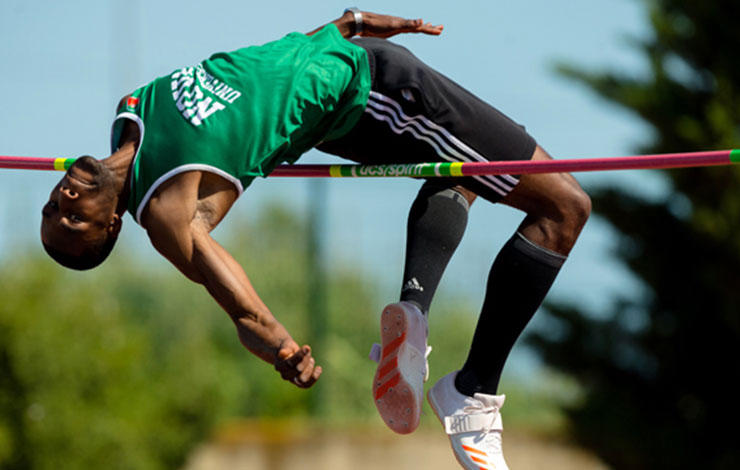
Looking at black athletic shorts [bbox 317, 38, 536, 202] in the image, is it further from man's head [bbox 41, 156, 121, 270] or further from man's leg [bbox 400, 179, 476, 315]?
man's head [bbox 41, 156, 121, 270]

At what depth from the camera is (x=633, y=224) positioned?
10.1 metres

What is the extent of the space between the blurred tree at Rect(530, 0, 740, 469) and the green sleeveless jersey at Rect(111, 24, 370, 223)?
6.15 m

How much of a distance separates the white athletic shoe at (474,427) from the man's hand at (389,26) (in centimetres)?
132

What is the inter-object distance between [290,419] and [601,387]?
8.66 feet

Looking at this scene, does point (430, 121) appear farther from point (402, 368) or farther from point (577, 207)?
point (402, 368)

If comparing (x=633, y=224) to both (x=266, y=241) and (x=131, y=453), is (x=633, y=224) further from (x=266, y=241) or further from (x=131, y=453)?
(x=131, y=453)

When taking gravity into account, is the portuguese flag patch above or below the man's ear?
above

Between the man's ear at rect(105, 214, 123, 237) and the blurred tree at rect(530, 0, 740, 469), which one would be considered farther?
the blurred tree at rect(530, 0, 740, 469)

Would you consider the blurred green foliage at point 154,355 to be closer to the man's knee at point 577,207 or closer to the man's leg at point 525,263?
the man's leg at point 525,263

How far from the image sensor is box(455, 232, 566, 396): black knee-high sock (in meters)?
4.18

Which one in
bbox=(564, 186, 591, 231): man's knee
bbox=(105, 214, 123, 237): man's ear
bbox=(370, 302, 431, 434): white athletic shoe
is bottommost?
bbox=(370, 302, 431, 434): white athletic shoe

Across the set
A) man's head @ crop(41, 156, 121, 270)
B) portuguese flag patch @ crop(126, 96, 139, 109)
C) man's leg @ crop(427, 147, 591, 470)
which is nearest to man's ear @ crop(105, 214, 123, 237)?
man's head @ crop(41, 156, 121, 270)

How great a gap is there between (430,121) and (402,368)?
0.86m

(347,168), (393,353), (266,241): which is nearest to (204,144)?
(347,168)
